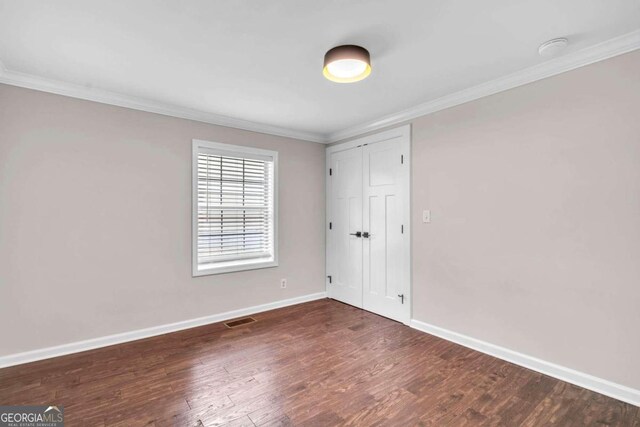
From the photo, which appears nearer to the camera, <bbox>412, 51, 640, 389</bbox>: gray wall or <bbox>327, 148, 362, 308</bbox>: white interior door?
<bbox>412, 51, 640, 389</bbox>: gray wall

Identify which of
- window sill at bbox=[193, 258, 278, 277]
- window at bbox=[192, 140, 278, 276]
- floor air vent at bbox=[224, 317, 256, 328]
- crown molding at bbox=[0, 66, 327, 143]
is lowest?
floor air vent at bbox=[224, 317, 256, 328]

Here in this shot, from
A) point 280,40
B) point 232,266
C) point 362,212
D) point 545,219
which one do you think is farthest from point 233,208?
point 545,219

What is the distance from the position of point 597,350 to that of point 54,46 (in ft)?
14.5

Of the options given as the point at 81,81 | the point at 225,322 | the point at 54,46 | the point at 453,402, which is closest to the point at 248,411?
the point at 453,402

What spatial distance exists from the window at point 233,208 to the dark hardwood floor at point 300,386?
979 millimetres

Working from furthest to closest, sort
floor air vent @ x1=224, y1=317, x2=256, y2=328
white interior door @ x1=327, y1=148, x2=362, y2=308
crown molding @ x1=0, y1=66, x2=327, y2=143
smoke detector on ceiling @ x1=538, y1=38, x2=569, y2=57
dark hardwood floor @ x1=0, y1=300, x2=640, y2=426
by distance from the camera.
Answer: white interior door @ x1=327, y1=148, x2=362, y2=308 → floor air vent @ x1=224, y1=317, x2=256, y2=328 → crown molding @ x1=0, y1=66, x2=327, y2=143 → smoke detector on ceiling @ x1=538, y1=38, x2=569, y2=57 → dark hardwood floor @ x1=0, y1=300, x2=640, y2=426

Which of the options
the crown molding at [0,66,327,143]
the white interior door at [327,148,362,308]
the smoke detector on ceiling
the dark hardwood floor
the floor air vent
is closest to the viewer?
the dark hardwood floor

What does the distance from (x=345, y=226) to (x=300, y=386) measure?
238cm

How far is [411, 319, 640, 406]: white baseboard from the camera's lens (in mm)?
2033

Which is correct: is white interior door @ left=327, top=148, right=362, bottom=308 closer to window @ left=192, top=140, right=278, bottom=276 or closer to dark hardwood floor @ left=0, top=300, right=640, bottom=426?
window @ left=192, top=140, right=278, bottom=276

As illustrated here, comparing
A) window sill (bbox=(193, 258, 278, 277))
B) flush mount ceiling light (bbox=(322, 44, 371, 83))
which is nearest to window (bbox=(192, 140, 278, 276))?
window sill (bbox=(193, 258, 278, 277))

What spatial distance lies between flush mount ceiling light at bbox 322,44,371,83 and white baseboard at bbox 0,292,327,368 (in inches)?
115

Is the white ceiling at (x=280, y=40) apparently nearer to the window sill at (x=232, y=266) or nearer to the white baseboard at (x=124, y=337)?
the window sill at (x=232, y=266)

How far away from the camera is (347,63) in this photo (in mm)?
2100
